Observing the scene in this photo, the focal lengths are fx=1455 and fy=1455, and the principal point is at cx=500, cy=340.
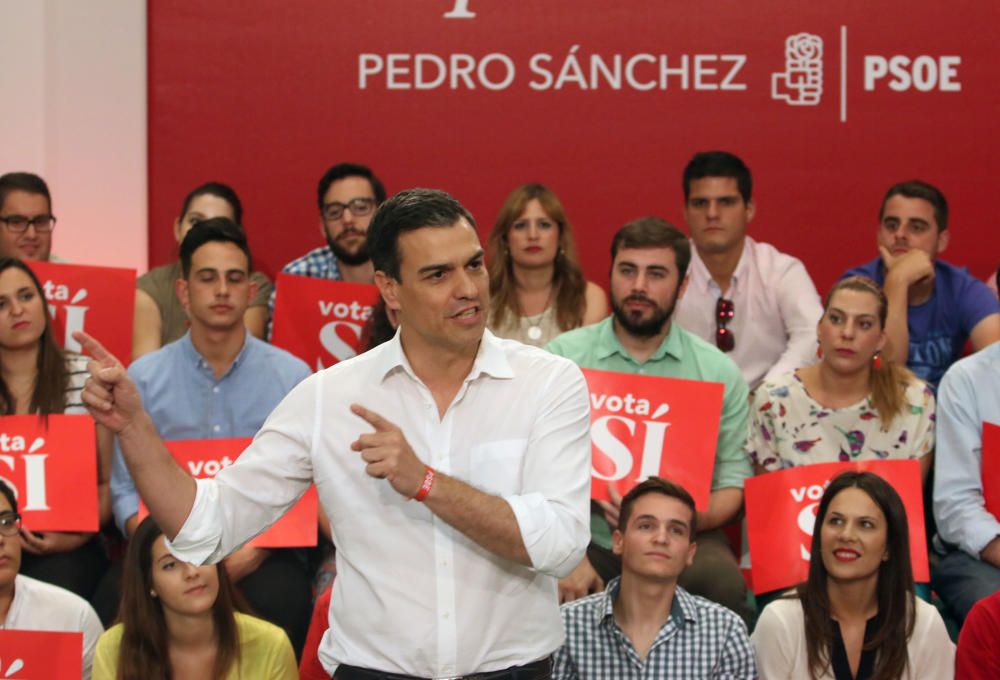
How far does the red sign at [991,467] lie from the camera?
426cm

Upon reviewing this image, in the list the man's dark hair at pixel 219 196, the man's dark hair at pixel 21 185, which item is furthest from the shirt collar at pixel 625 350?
the man's dark hair at pixel 21 185

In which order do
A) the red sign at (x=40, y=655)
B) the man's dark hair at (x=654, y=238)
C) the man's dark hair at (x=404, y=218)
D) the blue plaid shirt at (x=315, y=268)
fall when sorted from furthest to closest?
the blue plaid shirt at (x=315, y=268) → the man's dark hair at (x=654, y=238) → the red sign at (x=40, y=655) → the man's dark hair at (x=404, y=218)

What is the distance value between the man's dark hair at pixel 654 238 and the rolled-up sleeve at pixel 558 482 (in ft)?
6.65

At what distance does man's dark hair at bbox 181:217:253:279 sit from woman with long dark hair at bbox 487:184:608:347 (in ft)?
3.06

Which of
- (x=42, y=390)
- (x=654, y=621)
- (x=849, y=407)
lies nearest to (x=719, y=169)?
(x=849, y=407)

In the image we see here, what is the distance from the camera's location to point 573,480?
8.21ft

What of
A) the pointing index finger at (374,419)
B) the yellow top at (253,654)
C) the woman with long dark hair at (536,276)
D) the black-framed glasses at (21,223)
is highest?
the black-framed glasses at (21,223)

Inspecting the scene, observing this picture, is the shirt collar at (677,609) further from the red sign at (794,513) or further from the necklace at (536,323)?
the necklace at (536,323)

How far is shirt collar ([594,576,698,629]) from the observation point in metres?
3.96

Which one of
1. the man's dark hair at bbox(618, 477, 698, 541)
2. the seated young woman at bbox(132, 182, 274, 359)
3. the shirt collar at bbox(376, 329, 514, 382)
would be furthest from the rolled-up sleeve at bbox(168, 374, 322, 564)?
the seated young woman at bbox(132, 182, 274, 359)

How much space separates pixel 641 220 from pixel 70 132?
285 centimetres

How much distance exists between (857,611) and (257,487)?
2.06 meters

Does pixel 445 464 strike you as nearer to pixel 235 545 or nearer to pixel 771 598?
pixel 235 545

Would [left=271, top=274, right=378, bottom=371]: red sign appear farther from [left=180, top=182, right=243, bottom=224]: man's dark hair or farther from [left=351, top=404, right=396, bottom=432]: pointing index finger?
[left=351, top=404, right=396, bottom=432]: pointing index finger
